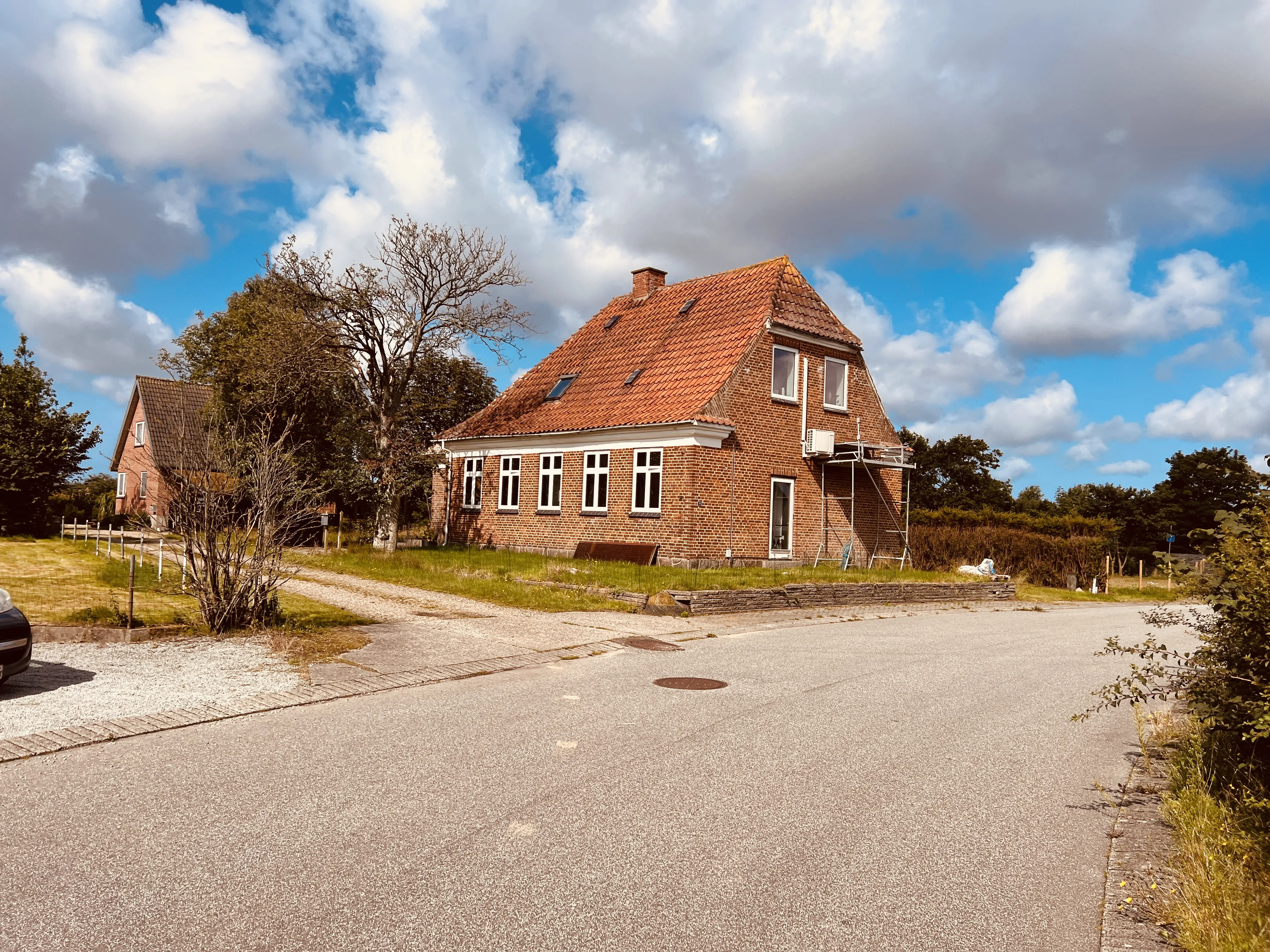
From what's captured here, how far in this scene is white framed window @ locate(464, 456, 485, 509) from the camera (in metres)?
30.5

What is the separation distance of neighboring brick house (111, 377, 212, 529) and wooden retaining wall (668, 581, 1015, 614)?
2883 cm

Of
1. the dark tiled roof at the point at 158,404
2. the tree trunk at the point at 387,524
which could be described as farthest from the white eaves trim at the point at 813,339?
the dark tiled roof at the point at 158,404

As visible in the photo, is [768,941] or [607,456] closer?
[768,941]

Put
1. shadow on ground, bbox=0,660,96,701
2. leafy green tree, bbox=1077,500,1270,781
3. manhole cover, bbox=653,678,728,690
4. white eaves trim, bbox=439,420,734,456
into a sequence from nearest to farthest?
leafy green tree, bbox=1077,500,1270,781, shadow on ground, bbox=0,660,96,701, manhole cover, bbox=653,678,728,690, white eaves trim, bbox=439,420,734,456

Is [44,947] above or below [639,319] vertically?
below

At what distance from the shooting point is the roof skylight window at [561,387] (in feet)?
97.1

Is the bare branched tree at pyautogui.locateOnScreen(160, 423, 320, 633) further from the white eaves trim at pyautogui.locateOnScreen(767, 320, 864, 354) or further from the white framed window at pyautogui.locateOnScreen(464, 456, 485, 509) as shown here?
the white framed window at pyautogui.locateOnScreen(464, 456, 485, 509)

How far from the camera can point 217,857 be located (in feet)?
14.8

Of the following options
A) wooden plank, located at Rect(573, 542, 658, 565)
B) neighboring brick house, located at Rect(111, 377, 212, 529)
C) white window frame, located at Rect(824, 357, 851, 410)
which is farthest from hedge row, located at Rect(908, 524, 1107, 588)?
neighboring brick house, located at Rect(111, 377, 212, 529)

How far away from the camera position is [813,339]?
26.8 meters

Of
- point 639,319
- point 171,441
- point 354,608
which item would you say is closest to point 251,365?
point 639,319

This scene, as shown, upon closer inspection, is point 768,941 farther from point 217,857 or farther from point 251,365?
point 251,365

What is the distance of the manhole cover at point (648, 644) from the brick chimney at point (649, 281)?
68.6 feet

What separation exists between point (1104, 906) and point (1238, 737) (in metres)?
2.76
